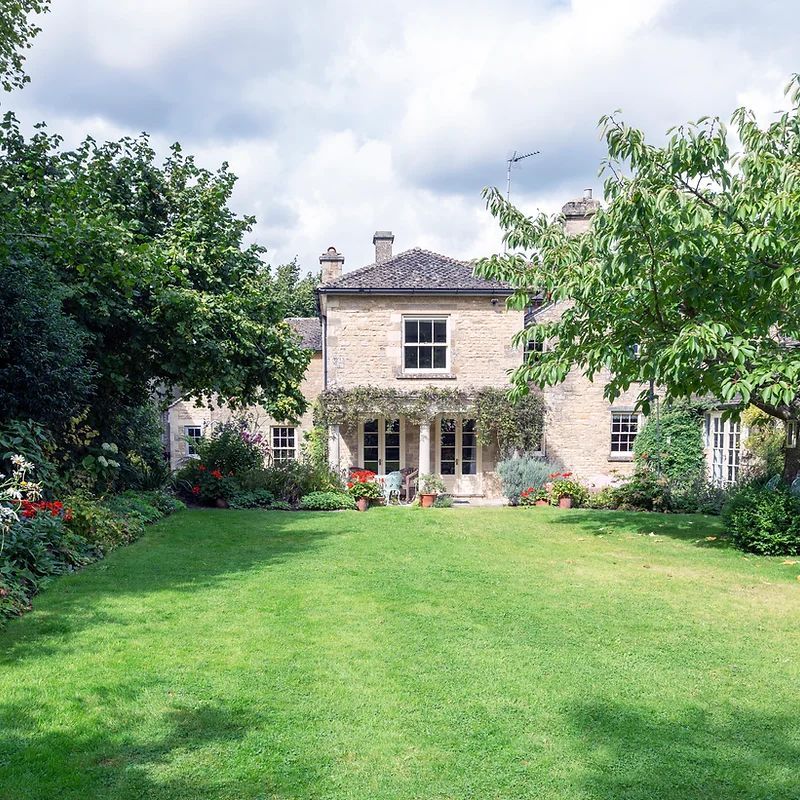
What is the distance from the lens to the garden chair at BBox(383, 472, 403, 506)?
58.3 ft

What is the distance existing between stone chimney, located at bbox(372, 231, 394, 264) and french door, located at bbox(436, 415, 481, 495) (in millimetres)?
6169

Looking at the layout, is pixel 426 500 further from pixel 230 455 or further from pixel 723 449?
pixel 723 449

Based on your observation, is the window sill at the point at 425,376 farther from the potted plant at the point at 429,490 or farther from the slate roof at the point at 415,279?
the potted plant at the point at 429,490

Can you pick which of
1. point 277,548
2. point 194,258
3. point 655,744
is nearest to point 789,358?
point 655,744

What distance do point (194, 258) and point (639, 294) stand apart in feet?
27.3

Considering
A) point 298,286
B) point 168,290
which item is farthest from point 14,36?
point 298,286

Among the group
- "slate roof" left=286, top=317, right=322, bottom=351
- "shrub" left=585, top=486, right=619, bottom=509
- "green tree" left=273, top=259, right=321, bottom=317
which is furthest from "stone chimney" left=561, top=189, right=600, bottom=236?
"green tree" left=273, top=259, right=321, bottom=317

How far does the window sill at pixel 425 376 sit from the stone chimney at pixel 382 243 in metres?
5.16

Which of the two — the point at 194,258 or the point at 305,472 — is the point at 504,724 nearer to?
the point at 194,258

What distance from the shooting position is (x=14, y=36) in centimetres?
1005

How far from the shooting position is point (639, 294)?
32.5 feet

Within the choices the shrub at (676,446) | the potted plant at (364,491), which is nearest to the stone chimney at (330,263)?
the potted plant at (364,491)

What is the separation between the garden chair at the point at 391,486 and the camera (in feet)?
58.3

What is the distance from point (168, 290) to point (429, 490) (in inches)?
333
